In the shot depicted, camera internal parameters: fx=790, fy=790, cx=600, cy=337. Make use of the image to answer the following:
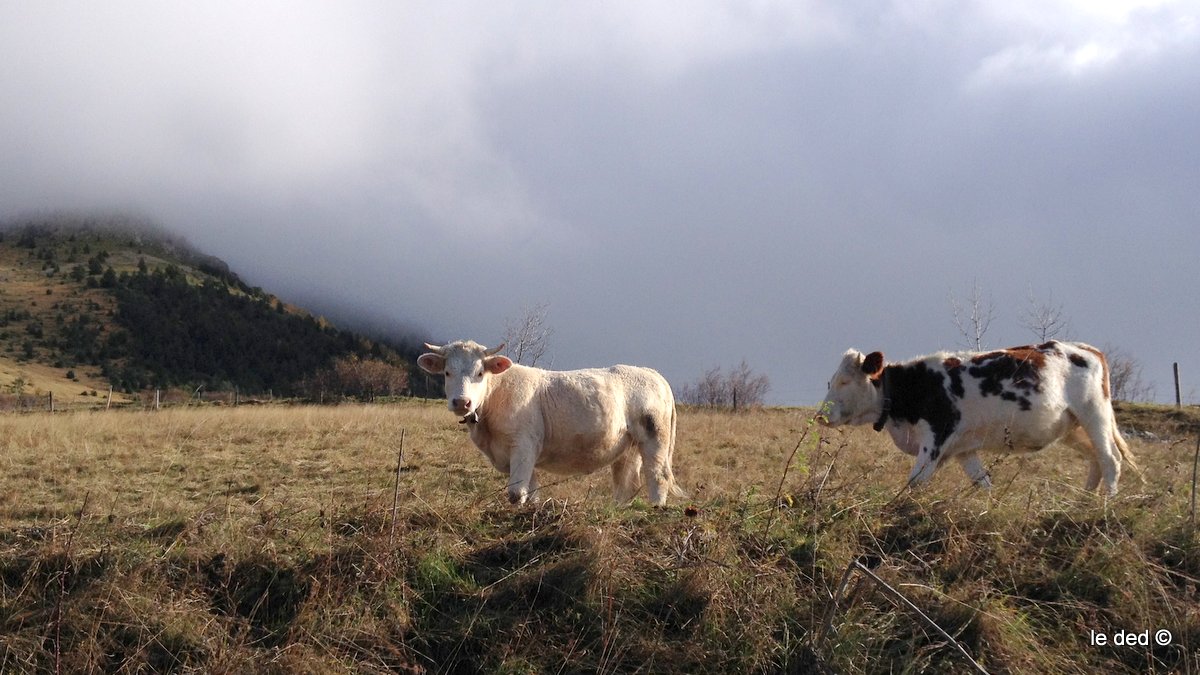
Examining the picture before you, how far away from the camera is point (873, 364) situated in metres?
10.8

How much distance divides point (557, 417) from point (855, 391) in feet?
13.9

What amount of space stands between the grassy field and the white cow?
2.42 m

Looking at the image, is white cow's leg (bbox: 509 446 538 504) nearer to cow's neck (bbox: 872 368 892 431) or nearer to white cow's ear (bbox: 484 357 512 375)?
white cow's ear (bbox: 484 357 512 375)

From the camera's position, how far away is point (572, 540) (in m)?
5.82

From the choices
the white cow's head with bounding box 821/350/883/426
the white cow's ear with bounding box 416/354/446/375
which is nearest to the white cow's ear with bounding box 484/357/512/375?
the white cow's ear with bounding box 416/354/446/375

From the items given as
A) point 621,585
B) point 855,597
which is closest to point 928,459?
point 855,597

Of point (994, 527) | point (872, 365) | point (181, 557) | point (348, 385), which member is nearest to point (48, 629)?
point (181, 557)

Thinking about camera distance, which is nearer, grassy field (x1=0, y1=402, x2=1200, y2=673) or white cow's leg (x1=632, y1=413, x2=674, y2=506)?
grassy field (x1=0, y1=402, x2=1200, y2=673)

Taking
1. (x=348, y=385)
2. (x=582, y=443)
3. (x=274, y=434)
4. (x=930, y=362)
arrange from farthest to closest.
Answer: (x=348, y=385)
(x=274, y=434)
(x=930, y=362)
(x=582, y=443)

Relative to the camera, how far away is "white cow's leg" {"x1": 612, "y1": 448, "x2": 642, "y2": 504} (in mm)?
10445

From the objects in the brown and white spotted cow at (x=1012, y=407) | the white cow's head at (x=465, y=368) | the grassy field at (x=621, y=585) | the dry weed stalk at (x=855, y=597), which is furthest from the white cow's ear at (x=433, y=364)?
the dry weed stalk at (x=855, y=597)

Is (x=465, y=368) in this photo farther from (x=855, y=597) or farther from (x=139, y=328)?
(x=139, y=328)

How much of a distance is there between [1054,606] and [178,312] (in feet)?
422

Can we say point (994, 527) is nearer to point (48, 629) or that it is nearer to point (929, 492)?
point (929, 492)
